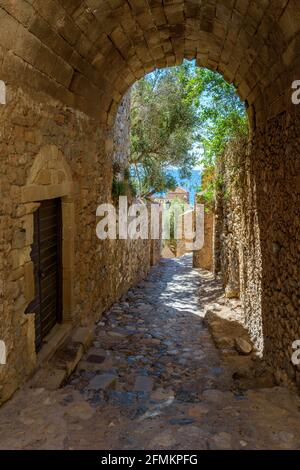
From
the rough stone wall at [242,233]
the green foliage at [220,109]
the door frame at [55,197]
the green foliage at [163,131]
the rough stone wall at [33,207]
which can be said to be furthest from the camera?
the green foliage at [163,131]

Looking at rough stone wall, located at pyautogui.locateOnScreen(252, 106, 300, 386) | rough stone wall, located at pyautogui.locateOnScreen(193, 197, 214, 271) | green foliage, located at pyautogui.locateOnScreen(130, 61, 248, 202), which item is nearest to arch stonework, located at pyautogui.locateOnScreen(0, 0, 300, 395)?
rough stone wall, located at pyautogui.locateOnScreen(252, 106, 300, 386)

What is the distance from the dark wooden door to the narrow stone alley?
72 cm

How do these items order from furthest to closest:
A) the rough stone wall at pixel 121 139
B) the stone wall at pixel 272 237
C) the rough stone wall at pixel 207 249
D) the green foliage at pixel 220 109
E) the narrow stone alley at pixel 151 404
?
the rough stone wall at pixel 207 249 < the rough stone wall at pixel 121 139 < the green foliage at pixel 220 109 < the stone wall at pixel 272 237 < the narrow stone alley at pixel 151 404

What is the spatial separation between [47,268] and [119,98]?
3.48 m

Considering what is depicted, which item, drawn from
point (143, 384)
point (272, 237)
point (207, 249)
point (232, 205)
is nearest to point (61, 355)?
point (143, 384)

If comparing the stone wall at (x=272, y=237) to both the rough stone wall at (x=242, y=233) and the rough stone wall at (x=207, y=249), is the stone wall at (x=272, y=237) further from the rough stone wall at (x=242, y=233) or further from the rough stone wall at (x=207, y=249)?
the rough stone wall at (x=207, y=249)

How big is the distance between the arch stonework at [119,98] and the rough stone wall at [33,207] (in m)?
0.02

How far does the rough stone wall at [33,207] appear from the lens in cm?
338

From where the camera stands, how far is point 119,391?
14.5ft

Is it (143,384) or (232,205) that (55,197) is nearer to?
(143,384)

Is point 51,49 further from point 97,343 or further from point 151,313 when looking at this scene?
point 151,313

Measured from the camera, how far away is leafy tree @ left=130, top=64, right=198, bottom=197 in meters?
11.8

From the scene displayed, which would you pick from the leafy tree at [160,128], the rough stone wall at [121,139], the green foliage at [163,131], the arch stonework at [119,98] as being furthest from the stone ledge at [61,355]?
the leafy tree at [160,128]
